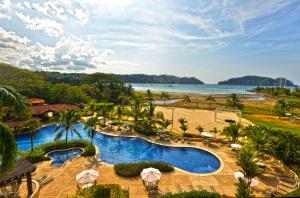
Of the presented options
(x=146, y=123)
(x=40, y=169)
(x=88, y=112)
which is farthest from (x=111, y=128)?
(x=40, y=169)

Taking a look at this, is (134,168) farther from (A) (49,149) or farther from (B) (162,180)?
(A) (49,149)

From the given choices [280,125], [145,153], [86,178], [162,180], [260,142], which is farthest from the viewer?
[280,125]

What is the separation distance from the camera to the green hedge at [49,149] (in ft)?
73.7

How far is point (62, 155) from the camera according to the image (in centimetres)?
2536

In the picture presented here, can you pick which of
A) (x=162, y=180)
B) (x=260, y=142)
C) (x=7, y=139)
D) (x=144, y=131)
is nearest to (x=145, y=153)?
(x=144, y=131)

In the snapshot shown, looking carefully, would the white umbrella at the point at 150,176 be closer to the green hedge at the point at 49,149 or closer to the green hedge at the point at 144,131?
the green hedge at the point at 49,149

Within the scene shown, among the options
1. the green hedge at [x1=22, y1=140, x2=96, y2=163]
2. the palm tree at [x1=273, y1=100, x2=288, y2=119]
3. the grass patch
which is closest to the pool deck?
the green hedge at [x1=22, y1=140, x2=96, y2=163]

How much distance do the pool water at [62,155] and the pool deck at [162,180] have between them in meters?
1.52

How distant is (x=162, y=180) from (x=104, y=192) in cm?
575

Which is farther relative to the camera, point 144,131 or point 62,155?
point 144,131

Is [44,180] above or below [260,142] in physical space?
below

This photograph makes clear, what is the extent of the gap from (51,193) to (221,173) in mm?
15718

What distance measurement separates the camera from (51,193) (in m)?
16.2

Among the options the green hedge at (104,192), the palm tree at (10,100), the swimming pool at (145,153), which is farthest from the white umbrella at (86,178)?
the palm tree at (10,100)
